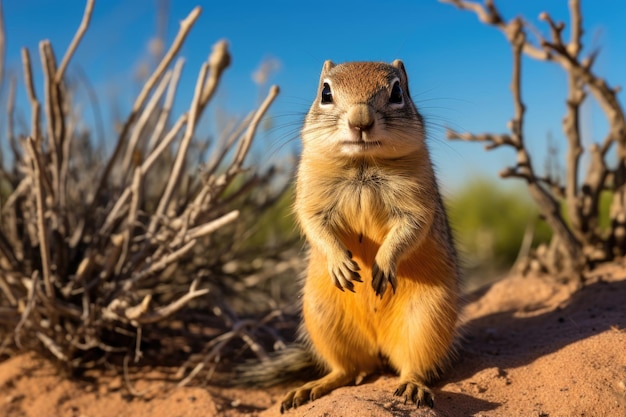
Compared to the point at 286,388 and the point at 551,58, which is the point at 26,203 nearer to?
the point at 286,388

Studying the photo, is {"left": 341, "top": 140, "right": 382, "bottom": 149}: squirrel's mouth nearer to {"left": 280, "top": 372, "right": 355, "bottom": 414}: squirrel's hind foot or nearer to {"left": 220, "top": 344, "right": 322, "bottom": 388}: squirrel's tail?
{"left": 280, "top": 372, "right": 355, "bottom": 414}: squirrel's hind foot

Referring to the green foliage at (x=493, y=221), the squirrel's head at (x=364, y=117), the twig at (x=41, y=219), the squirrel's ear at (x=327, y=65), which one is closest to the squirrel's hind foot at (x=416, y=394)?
the squirrel's head at (x=364, y=117)

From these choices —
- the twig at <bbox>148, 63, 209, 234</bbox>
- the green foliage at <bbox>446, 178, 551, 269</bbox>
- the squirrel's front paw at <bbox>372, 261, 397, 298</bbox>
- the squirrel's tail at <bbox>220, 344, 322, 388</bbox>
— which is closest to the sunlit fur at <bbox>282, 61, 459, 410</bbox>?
the squirrel's front paw at <bbox>372, 261, 397, 298</bbox>

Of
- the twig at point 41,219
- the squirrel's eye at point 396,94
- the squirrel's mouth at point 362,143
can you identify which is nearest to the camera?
the squirrel's mouth at point 362,143

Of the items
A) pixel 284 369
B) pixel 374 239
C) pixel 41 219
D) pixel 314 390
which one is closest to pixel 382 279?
pixel 374 239

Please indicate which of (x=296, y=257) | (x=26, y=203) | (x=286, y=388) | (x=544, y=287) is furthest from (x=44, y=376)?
(x=544, y=287)

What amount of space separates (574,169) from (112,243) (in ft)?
10.4

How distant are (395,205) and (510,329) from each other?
1389 millimetres

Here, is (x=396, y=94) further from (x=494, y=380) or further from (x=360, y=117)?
Answer: (x=494, y=380)

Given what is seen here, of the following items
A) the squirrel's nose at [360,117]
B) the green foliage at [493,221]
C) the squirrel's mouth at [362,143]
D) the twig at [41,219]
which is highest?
the squirrel's nose at [360,117]

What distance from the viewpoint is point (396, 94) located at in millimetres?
3254

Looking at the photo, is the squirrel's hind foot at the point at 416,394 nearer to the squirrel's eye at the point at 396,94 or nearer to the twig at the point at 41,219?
the squirrel's eye at the point at 396,94

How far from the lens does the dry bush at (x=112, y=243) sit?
3.78m

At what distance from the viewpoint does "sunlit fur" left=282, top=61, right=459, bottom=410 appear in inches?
121
